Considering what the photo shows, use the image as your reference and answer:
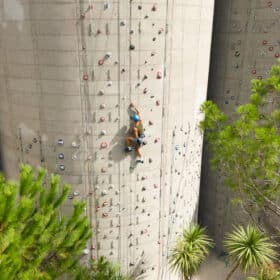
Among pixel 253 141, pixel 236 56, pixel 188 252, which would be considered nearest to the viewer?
pixel 253 141

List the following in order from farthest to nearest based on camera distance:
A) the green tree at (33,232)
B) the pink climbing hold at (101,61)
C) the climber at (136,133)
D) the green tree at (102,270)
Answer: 1. the green tree at (102,270)
2. the climber at (136,133)
3. the pink climbing hold at (101,61)
4. the green tree at (33,232)

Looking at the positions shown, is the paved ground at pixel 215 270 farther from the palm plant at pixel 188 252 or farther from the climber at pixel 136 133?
the climber at pixel 136 133

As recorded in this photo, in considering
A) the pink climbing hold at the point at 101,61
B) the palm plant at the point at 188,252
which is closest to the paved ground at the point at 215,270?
the palm plant at the point at 188,252

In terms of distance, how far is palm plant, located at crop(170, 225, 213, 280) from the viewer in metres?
12.1

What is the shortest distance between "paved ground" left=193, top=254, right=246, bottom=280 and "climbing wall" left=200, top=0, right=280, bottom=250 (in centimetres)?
184

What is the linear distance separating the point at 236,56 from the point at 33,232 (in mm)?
11631

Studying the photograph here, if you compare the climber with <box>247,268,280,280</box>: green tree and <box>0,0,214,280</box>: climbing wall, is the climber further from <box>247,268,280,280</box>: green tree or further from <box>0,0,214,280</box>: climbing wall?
<box>247,268,280,280</box>: green tree

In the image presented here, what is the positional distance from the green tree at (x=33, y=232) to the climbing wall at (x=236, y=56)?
30.1 ft

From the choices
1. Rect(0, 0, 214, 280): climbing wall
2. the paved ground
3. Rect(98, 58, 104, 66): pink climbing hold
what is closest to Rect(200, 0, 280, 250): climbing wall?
the paved ground

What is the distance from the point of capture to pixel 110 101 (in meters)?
10.3

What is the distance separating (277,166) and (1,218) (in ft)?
25.2

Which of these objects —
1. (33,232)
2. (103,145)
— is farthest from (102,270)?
(103,145)

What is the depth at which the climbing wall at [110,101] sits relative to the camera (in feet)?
31.9

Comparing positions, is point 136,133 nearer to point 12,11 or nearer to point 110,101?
point 110,101
